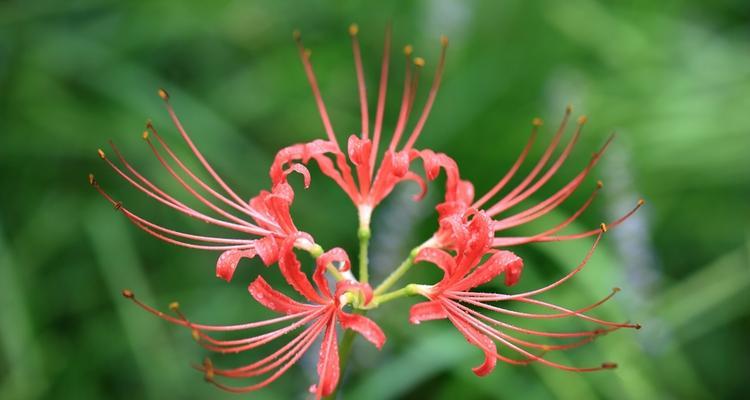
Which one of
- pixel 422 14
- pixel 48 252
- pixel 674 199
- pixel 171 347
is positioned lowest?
pixel 171 347

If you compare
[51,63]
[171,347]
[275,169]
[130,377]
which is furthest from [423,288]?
[51,63]

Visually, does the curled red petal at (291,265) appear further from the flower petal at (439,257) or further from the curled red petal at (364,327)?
the flower petal at (439,257)

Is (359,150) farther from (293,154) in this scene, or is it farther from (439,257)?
(439,257)

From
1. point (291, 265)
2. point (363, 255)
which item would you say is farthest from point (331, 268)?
point (291, 265)

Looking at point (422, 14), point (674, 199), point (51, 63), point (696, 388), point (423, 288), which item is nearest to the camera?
point (423, 288)

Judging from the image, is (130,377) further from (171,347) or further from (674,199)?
(674,199)

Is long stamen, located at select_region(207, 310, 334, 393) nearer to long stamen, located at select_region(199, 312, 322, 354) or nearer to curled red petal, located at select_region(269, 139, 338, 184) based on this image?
long stamen, located at select_region(199, 312, 322, 354)
